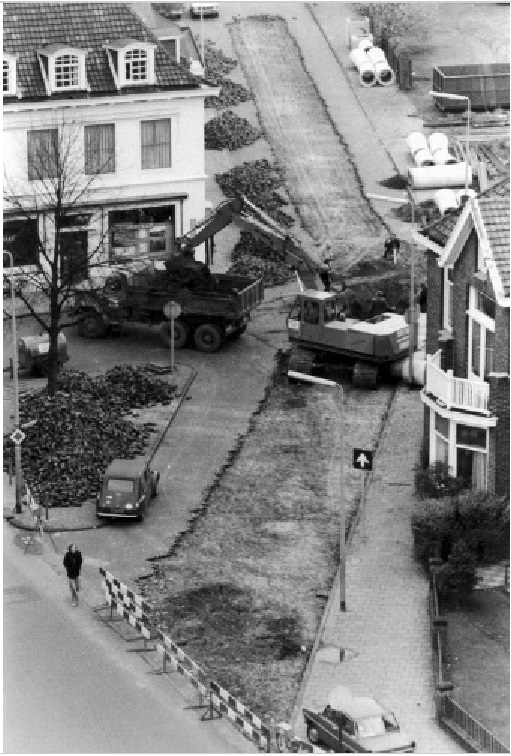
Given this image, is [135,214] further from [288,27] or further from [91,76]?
[288,27]

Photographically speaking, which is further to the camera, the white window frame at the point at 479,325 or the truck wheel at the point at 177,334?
the truck wheel at the point at 177,334

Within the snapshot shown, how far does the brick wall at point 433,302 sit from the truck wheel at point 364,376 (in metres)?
9.14

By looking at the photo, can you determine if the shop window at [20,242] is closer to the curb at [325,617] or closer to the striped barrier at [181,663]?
the curb at [325,617]

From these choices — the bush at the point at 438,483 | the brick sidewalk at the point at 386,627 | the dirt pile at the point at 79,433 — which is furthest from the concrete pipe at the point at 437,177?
the bush at the point at 438,483

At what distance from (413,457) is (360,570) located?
9803 millimetres

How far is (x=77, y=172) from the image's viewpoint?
9394 cm

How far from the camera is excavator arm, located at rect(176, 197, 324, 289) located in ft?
291

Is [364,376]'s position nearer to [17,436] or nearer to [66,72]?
[17,436]

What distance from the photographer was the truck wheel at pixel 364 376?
8625 centimetres

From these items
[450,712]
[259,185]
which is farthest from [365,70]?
[450,712]

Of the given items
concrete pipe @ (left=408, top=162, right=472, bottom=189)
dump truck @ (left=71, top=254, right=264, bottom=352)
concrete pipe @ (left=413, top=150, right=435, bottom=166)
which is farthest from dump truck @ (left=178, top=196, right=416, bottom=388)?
concrete pipe @ (left=413, top=150, right=435, bottom=166)

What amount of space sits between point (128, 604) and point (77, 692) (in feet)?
15.7

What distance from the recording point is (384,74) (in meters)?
126

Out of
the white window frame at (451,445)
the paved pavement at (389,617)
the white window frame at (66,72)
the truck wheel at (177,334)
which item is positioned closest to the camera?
the paved pavement at (389,617)
